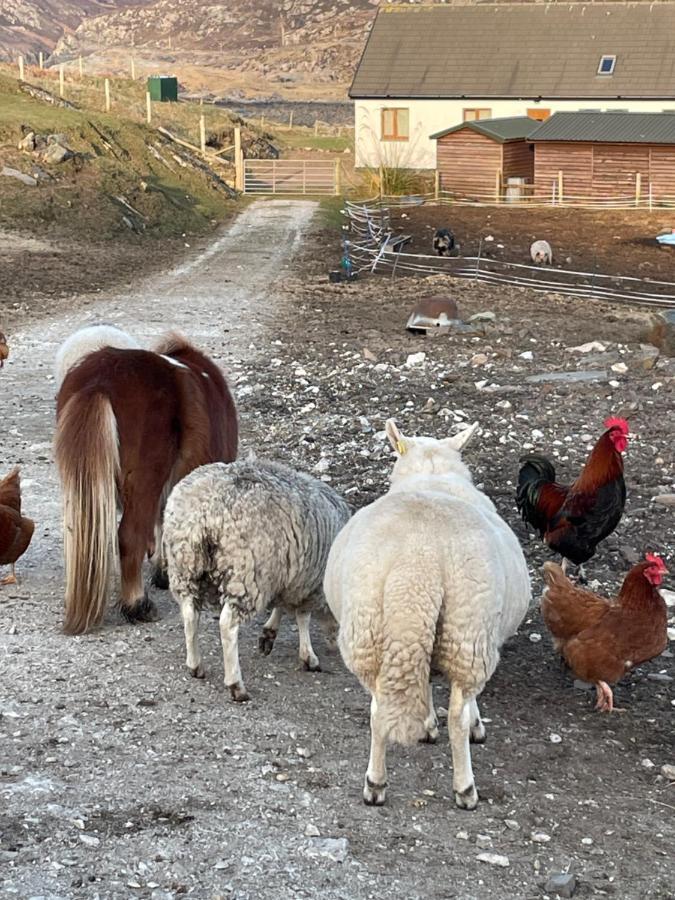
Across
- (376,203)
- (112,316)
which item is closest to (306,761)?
(112,316)

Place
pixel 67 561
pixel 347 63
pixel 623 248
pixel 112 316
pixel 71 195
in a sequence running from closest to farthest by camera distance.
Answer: pixel 67 561, pixel 112 316, pixel 623 248, pixel 71 195, pixel 347 63

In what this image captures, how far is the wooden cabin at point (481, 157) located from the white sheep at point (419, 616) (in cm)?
3729

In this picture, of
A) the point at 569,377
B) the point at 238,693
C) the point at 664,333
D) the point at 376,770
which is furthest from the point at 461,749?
the point at 664,333

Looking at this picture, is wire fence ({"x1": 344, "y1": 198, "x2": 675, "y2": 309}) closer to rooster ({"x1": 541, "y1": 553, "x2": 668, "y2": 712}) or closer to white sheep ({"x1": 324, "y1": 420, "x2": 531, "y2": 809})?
rooster ({"x1": 541, "y1": 553, "x2": 668, "y2": 712})

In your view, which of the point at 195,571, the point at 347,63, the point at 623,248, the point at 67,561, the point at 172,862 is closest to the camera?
the point at 172,862

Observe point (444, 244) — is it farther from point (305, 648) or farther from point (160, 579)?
point (305, 648)

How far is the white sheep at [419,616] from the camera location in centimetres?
489

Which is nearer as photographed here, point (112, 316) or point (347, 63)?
point (112, 316)

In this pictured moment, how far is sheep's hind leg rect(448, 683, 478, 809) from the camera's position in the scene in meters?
5.02

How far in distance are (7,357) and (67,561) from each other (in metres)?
8.37

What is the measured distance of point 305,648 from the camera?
647cm

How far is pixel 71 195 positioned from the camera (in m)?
28.6

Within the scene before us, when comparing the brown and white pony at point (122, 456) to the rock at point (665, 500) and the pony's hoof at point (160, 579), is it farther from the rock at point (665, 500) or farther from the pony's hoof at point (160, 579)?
the rock at point (665, 500)

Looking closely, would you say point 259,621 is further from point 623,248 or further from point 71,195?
point 71,195
